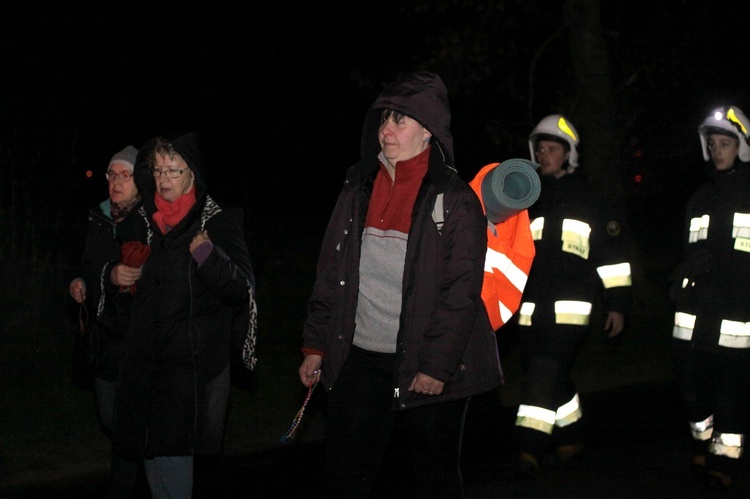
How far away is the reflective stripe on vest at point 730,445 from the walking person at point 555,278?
941 millimetres

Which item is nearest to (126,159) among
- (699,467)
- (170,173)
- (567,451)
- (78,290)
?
(78,290)

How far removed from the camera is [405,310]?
4477 millimetres

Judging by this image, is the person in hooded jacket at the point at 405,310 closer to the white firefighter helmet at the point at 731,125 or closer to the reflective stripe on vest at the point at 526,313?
the reflective stripe on vest at the point at 526,313

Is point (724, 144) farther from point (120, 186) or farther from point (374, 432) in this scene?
point (120, 186)

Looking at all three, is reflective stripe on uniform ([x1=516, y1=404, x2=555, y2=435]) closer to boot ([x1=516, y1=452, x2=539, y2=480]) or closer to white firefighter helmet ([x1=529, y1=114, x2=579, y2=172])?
boot ([x1=516, y1=452, x2=539, y2=480])

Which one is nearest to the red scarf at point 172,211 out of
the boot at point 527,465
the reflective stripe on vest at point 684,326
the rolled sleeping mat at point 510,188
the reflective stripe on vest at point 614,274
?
the rolled sleeping mat at point 510,188

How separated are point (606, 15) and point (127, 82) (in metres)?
7.28

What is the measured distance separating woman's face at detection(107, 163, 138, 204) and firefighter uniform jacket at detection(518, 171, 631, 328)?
7.63 ft

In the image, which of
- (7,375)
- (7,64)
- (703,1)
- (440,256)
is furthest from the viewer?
(703,1)

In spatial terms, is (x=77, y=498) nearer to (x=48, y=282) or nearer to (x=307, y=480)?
(x=307, y=480)

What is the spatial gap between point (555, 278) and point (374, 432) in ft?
8.53

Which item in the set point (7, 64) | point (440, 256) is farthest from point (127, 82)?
point (440, 256)

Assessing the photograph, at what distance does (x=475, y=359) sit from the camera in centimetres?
457

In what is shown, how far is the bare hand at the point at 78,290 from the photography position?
562 cm
